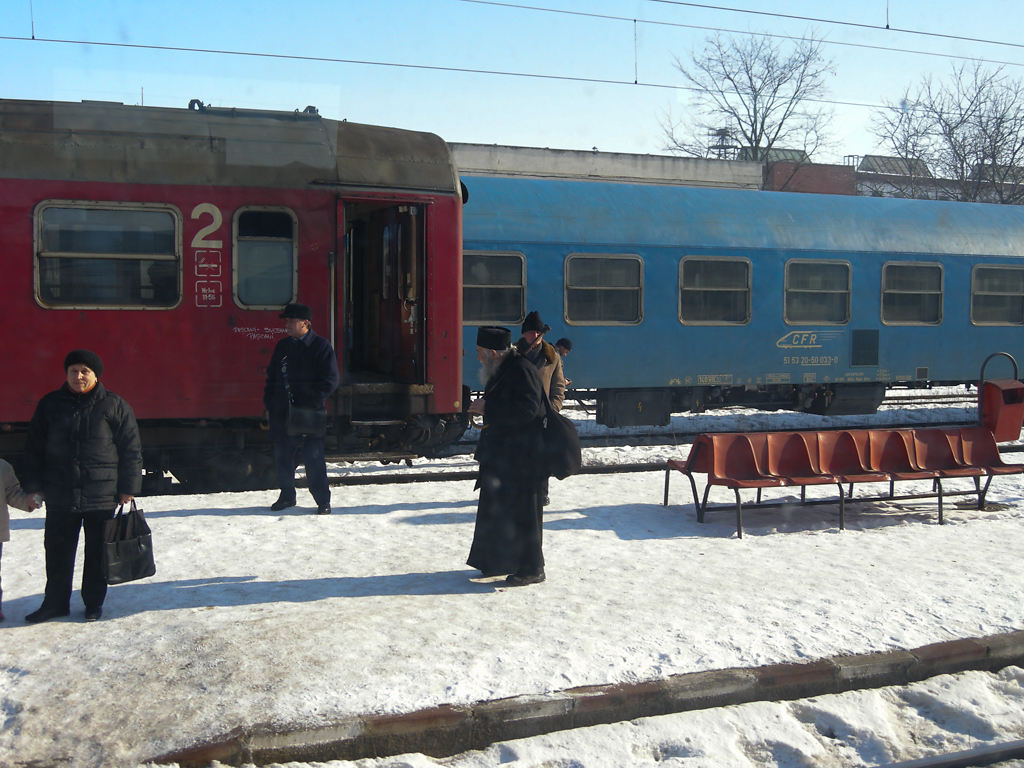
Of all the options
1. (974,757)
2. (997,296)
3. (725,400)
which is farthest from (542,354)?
(997,296)

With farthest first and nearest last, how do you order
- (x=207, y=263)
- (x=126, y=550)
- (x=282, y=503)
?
(x=207, y=263)
(x=282, y=503)
(x=126, y=550)

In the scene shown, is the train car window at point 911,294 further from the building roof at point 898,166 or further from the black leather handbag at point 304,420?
the building roof at point 898,166

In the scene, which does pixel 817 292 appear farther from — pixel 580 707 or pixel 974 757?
pixel 580 707

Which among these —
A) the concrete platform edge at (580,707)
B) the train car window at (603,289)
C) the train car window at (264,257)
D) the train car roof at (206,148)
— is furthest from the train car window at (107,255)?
the train car window at (603,289)

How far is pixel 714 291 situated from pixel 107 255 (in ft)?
27.1

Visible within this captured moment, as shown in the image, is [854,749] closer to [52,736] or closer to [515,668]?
[515,668]

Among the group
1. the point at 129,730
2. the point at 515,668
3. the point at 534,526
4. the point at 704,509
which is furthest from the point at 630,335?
the point at 129,730

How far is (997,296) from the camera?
15211 millimetres

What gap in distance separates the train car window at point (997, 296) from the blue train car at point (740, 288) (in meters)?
0.03

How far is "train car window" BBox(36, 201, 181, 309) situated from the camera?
823cm

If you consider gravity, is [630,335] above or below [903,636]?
above

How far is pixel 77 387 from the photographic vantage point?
5035mm

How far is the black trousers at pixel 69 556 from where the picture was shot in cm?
520

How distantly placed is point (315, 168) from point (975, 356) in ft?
37.2
